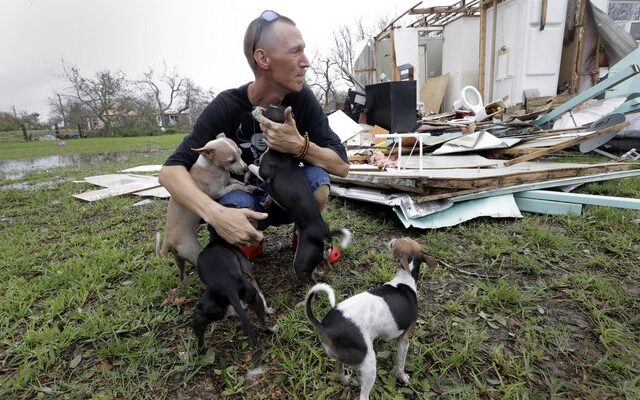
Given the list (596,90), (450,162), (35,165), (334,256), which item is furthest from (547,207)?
(35,165)

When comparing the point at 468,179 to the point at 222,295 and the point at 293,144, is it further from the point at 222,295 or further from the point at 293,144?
the point at 222,295

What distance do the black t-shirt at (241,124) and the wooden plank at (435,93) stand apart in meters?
10.3

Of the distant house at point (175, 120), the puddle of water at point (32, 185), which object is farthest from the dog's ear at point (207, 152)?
the distant house at point (175, 120)

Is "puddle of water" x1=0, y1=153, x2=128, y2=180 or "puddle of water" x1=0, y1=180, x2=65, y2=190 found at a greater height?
"puddle of water" x1=0, y1=153, x2=128, y2=180

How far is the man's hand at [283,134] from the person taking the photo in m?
2.04

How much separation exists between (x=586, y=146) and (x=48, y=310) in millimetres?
6895

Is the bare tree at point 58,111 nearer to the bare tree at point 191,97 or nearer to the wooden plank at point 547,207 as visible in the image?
the bare tree at point 191,97

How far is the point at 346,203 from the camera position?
4.24 m

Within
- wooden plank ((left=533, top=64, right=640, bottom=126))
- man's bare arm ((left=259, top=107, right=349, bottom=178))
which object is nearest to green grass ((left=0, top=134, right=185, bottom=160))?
wooden plank ((left=533, top=64, right=640, bottom=126))

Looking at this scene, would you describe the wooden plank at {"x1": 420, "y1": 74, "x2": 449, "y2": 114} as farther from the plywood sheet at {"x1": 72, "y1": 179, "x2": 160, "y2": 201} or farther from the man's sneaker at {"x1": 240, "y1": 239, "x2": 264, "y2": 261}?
the man's sneaker at {"x1": 240, "y1": 239, "x2": 264, "y2": 261}

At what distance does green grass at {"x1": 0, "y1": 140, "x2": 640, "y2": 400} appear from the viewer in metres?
1.60

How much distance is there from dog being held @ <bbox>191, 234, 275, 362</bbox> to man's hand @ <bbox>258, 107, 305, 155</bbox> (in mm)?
746

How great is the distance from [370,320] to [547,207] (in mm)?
2874

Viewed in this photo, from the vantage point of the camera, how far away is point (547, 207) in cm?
336
